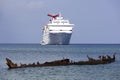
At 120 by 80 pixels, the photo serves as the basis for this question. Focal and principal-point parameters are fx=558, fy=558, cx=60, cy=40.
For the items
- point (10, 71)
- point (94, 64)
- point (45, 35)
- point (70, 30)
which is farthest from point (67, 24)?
point (10, 71)

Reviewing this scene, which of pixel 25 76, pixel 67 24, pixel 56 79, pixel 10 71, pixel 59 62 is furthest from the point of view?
pixel 67 24

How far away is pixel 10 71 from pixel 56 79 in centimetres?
977

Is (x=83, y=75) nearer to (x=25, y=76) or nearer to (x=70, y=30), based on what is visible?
(x=25, y=76)

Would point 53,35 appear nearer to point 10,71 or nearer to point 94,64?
point 94,64

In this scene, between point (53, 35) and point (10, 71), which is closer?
point (10, 71)

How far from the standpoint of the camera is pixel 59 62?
62594mm

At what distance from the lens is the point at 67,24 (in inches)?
6043

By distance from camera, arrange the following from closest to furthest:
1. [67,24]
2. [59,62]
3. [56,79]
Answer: [56,79] < [59,62] < [67,24]

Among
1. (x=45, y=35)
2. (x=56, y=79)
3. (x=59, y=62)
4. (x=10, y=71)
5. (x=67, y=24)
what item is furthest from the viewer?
(x=45, y=35)

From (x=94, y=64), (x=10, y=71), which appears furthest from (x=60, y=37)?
(x=10, y=71)

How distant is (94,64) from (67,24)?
88.0 m

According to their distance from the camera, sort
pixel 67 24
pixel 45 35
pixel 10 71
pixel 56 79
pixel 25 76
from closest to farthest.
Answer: pixel 56 79 < pixel 25 76 < pixel 10 71 < pixel 67 24 < pixel 45 35

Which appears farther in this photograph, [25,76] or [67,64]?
[67,64]

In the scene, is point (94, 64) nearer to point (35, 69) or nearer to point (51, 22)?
point (35, 69)
